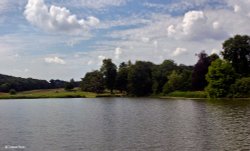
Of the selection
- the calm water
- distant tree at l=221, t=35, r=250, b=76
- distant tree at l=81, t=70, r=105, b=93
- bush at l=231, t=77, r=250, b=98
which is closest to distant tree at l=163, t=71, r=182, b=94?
distant tree at l=221, t=35, r=250, b=76

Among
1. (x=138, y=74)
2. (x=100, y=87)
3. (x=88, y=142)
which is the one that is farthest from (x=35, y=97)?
(x=88, y=142)

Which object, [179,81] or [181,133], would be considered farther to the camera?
[179,81]

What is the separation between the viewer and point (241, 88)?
372ft

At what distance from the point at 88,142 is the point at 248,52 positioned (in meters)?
107

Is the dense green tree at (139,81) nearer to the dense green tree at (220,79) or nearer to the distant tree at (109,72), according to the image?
the distant tree at (109,72)

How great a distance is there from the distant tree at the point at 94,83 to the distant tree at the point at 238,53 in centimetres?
6669

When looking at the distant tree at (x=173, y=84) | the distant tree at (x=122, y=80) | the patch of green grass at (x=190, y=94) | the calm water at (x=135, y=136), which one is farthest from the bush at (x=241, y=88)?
Result: the distant tree at (x=122, y=80)

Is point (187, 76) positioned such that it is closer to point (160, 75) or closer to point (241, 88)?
point (160, 75)

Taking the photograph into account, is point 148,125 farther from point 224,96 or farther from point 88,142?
point 224,96

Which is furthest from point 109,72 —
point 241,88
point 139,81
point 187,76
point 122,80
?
point 241,88

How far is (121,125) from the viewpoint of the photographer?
47750 millimetres

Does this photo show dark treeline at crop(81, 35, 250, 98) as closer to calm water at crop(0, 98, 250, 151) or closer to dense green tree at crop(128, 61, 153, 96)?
dense green tree at crop(128, 61, 153, 96)

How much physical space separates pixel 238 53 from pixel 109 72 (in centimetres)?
6451

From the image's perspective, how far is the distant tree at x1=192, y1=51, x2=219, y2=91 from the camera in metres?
138
